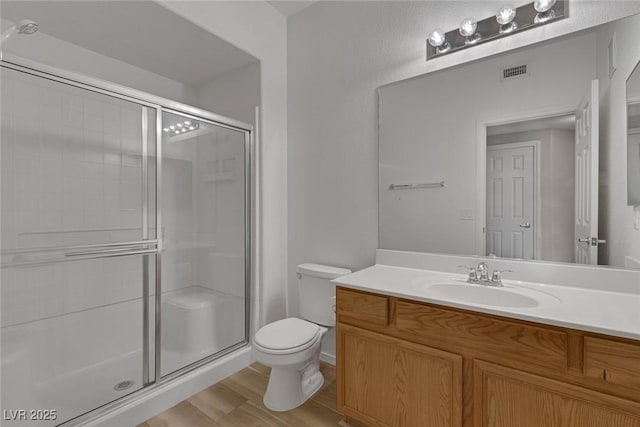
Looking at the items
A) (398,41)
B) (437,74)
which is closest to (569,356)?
(437,74)

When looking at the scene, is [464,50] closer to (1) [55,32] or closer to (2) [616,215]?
Answer: (2) [616,215]

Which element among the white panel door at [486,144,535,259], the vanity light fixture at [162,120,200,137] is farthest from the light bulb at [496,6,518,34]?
the vanity light fixture at [162,120,200,137]

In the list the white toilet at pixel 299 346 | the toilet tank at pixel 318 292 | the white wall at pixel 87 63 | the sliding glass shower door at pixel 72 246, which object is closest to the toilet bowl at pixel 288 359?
the white toilet at pixel 299 346

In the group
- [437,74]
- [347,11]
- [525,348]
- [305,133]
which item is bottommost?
[525,348]

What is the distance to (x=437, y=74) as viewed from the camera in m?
1.77

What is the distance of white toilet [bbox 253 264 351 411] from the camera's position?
1670 millimetres

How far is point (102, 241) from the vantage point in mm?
1675

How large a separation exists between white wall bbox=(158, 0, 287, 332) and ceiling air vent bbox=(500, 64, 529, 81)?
157 centimetres

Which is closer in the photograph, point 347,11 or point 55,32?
point 55,32

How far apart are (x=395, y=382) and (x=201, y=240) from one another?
163 centimetres

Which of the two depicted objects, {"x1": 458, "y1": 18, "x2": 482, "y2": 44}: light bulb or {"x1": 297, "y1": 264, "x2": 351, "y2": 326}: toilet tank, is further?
{"x1": 297, "y1": 264, "x2": 351, "y2": 326}: toilet tank

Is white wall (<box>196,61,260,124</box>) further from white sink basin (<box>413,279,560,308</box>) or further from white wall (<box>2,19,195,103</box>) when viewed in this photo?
white sink basin (<box>413,279,560,308</box>)

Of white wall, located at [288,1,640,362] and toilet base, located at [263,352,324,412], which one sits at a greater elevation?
white wall, located at [288,1,640,362]

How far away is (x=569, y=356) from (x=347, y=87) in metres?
1.91
